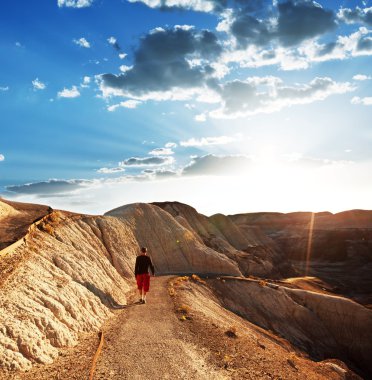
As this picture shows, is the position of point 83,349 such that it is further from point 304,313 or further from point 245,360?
point 304,313

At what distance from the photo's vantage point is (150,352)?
10.6m

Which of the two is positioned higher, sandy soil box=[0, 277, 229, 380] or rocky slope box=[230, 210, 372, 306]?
sandy soil box=[0, 277, 229, 380]

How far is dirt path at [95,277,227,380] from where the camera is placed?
9.34m

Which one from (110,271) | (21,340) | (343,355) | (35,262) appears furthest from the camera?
(343,355)

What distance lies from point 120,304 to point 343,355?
2489cm

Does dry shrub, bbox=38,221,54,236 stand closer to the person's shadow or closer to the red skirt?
the person's shadow

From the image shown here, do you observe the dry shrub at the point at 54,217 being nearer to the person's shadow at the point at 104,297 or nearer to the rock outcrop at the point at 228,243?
the person's shadow at the point at 104,297

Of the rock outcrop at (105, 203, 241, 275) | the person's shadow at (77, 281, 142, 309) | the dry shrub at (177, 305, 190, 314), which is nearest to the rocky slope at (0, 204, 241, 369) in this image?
the person's shadow at (77, 281, 142, 309)

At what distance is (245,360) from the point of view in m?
11.7

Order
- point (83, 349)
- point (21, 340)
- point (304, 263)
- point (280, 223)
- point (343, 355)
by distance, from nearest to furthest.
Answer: point (21, 340), point (83, 349), point (343, 355), point (304, 263), point (280, 223)

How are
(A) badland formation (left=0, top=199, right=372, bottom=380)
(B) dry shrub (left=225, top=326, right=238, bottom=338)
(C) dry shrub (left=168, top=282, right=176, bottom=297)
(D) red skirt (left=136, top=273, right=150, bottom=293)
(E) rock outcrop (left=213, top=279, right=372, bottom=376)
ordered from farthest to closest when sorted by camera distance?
(E) rock outcrop (left=213, top=279, right=372, bottom=376)
(C) dry shrub (left=168, top=282, right=176, bottom=297)
(D) red skirt (left=136, top=273, right=150, bottom=293)
(B) dry shrub (left=225, top=326, right=238, bottom=338)
(A) badland formation (left=0, top=199, right=372, bottom=380)

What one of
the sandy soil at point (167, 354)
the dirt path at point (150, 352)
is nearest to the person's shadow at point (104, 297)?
the sandy soil at point (167, 354)

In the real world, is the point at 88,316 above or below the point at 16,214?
below

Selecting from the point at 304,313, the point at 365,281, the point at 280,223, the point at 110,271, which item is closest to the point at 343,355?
the point at 304,313
